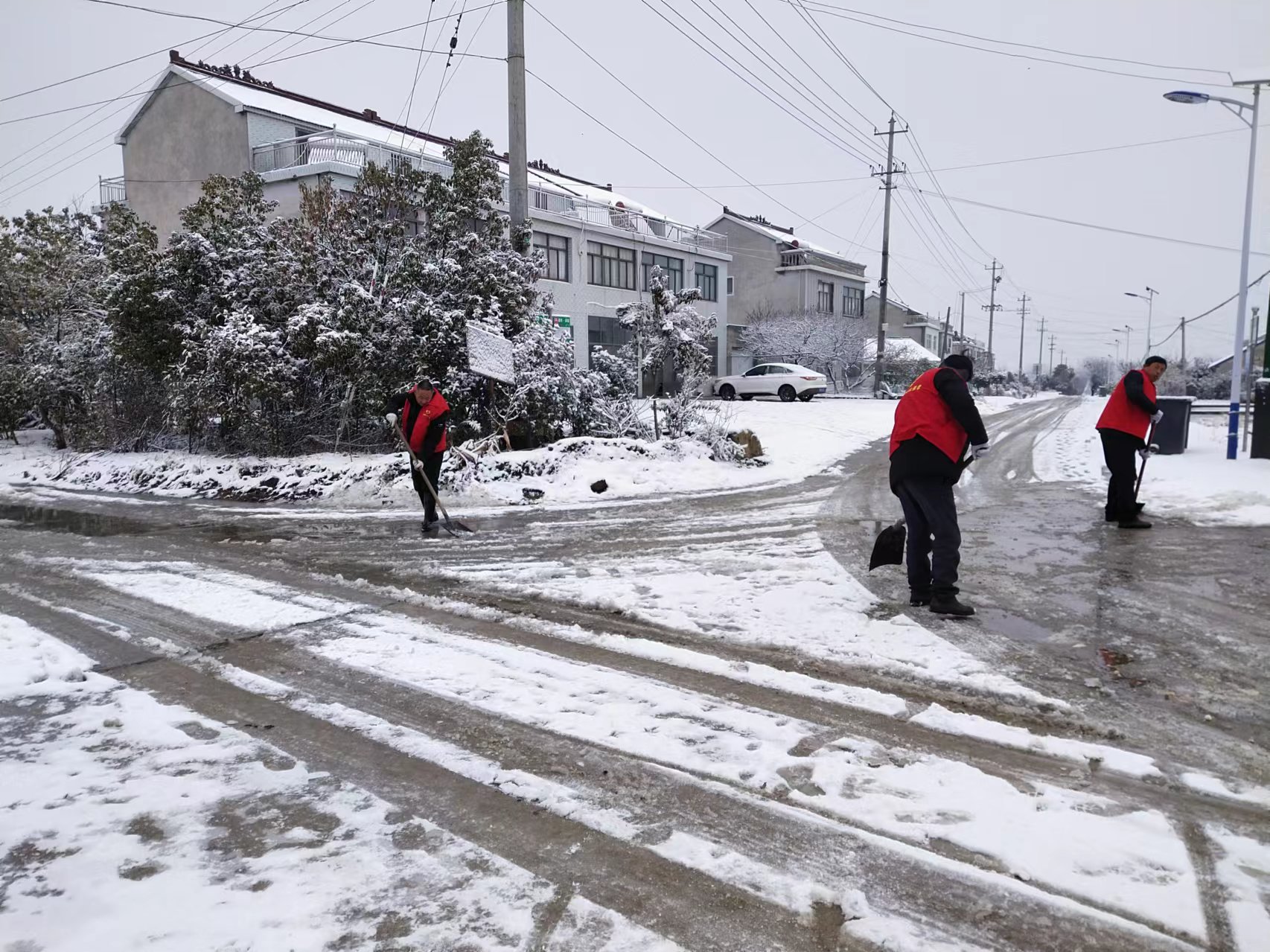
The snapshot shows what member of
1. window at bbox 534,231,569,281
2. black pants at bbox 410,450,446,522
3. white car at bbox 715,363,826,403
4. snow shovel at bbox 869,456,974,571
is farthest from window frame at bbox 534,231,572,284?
snow shovel at bbox 869,456,974,571

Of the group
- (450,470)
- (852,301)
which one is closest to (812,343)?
(852,301)

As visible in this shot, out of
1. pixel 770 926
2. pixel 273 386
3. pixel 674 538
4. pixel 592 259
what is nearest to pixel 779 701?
pixel 770 926

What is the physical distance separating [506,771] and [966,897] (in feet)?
5.82

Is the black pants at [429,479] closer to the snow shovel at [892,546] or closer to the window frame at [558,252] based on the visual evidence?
the snow shovel at [892,546]

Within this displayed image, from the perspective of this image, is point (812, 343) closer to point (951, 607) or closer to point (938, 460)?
point (938, 460)

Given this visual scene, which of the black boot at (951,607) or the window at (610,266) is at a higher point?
the window at (610,266)

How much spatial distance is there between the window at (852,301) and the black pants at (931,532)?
168 ft

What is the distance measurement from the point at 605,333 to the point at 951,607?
2936 cm

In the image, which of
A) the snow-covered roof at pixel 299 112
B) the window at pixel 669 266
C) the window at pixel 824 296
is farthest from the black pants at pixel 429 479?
the window at pixel 824 296

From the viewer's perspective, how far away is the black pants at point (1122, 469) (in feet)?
27.7

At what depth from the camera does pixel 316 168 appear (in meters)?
22.5

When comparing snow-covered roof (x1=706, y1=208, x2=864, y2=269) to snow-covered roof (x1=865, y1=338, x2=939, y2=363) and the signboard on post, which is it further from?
the signboard on post

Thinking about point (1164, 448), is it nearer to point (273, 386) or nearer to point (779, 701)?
point (779, 701)

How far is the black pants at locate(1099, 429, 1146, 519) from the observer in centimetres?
843
